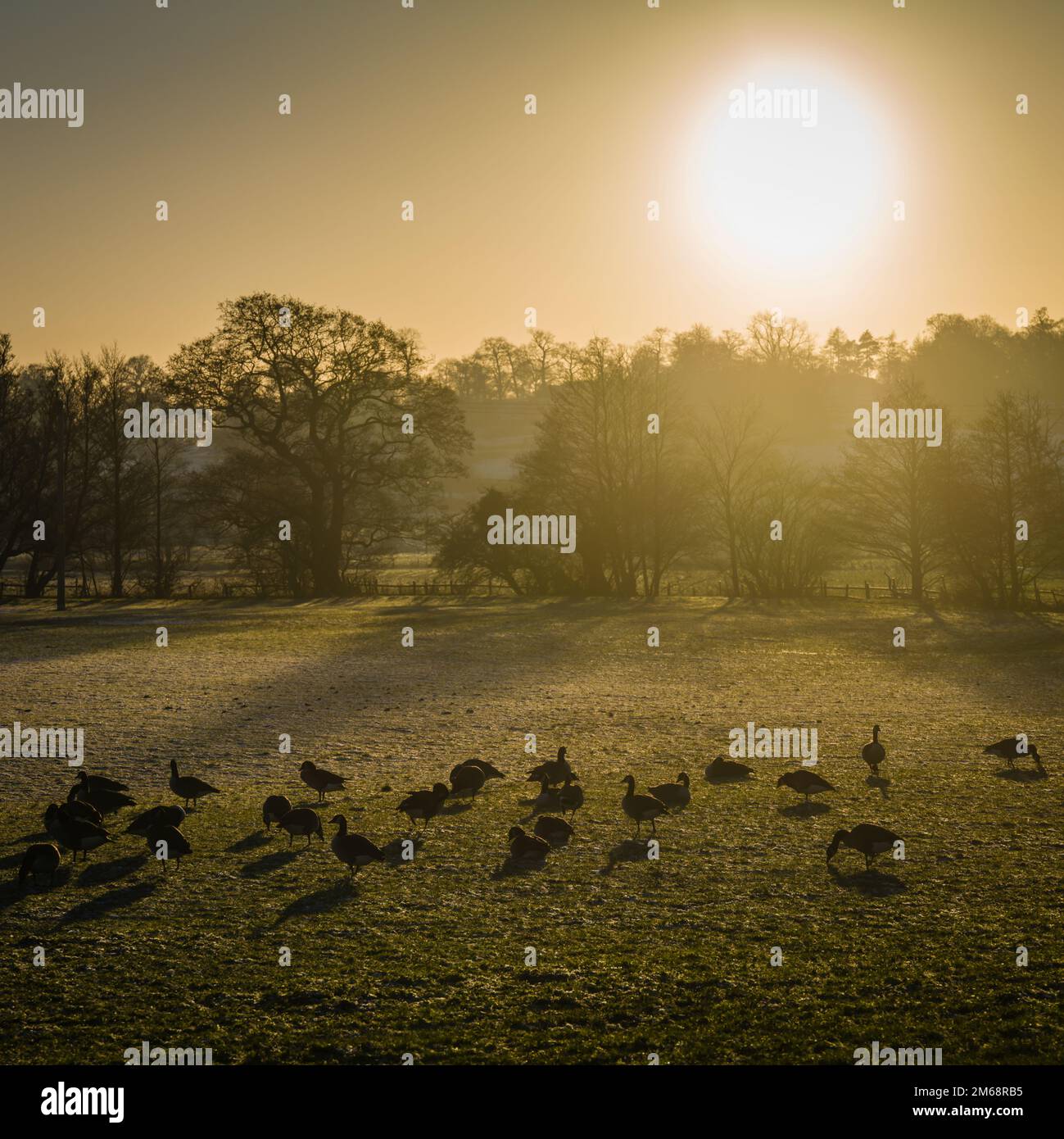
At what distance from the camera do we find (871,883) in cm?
1176

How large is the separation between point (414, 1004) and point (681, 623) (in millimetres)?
40534

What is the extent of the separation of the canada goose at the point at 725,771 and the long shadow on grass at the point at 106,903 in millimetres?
9019

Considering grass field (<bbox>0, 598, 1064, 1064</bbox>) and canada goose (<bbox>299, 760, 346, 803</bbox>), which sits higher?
canada goose (<bbox>299, 760, 346, 803</bbox>)

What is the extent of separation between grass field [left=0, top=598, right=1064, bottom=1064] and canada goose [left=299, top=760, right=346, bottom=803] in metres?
0.37

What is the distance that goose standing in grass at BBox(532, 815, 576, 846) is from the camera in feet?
44.4

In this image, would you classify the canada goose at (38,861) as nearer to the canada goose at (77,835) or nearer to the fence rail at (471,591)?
the canada goose at (77,835)

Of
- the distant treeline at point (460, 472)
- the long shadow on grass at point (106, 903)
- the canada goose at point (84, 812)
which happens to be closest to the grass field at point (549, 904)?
the long shadow on grass at point (106, 903)

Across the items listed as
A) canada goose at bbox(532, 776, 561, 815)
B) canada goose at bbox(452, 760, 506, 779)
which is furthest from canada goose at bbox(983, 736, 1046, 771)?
canada goose at bbox(452, 760, 506, 779)

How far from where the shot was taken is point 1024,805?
600 inches

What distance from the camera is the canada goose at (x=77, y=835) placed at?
12789 mm

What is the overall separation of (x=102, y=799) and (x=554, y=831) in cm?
667

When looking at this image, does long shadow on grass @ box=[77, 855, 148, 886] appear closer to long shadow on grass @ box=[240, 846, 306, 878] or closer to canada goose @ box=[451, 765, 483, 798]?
long shadow on grass @ box=[240, 846, 306, 878]

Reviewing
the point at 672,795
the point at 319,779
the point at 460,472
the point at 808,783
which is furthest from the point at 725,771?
the point at 460,472

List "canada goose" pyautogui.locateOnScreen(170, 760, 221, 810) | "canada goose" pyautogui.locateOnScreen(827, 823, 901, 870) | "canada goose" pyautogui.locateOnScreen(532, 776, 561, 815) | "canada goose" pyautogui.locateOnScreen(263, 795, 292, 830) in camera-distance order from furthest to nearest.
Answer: "canada goose" pyautogui.locateOnScreen(170, 760, 221, 810) → "canada goose" pyautogui.locateOnScreen(532, 776, 561, 815) → "canada goose" pyautogui.locateOnScreen(263, 795, 292, 830) → "canada goose" pyautogui.locateOnScreen(827, 823, 901, 870)
